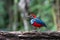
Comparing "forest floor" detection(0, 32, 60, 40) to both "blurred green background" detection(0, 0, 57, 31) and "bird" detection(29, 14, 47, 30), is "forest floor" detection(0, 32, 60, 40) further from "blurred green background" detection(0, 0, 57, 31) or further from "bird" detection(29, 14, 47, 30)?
"blurred green background" detection(0, 0, 57, 31)

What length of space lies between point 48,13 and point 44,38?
1509mm

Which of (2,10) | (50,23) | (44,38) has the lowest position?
(44,38)

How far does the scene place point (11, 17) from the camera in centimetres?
375

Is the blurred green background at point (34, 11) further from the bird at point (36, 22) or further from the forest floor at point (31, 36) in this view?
the forest floor at point (31, 36)

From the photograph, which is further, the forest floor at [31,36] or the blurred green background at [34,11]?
the blurred green background at [34,11]

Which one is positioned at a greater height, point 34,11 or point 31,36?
point 34,11

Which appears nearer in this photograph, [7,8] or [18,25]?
[18,25]

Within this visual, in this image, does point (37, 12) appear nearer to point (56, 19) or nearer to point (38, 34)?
point (56, 19)

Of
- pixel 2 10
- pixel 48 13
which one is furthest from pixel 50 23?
pixel 2 10

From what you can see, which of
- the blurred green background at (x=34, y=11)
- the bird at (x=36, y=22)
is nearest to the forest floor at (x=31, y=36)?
the bird at (x=36, y=22)

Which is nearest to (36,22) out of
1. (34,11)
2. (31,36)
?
(31,36)

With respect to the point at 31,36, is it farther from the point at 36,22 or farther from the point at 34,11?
the point at 34,11

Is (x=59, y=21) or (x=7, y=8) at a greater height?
(x=7, y=8)

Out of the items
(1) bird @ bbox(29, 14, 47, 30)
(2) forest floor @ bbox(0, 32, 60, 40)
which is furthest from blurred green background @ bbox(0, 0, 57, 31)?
(2) forest floor @ bbox(0, 32, 60, 40)
